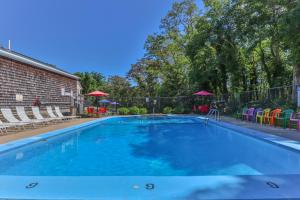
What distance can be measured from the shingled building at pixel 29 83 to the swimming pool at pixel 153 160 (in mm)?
4366

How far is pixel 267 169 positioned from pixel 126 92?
73.0ft

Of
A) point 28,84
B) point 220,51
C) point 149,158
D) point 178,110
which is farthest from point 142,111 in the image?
point 149,158

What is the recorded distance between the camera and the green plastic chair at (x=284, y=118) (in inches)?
365

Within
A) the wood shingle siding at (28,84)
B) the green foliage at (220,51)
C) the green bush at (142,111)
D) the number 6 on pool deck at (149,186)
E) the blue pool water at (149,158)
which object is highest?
the green foliage at (220,51)

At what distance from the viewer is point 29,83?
12.6m

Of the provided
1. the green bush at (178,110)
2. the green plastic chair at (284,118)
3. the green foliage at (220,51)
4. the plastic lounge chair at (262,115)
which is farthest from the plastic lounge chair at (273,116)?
the green bush at (178,110)

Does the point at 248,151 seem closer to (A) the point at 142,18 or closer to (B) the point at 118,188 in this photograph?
(B) the point at 118,188

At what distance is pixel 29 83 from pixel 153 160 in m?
9.34

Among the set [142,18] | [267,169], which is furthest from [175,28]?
[267,169]

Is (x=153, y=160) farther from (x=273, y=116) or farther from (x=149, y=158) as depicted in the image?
(x=273, y=116)

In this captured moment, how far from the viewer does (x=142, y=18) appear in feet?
84.6

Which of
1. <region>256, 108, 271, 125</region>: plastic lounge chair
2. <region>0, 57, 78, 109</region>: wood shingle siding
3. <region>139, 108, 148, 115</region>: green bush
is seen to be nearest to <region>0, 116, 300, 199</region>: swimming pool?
<region>256, 108, 271, 125</region>: plastic lounge chair

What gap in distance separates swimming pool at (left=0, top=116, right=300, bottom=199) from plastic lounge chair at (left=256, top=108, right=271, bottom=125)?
3236 mm

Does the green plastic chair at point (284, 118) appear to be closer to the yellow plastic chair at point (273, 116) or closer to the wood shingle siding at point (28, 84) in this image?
the yellow plastic chair at point (273, 116)
